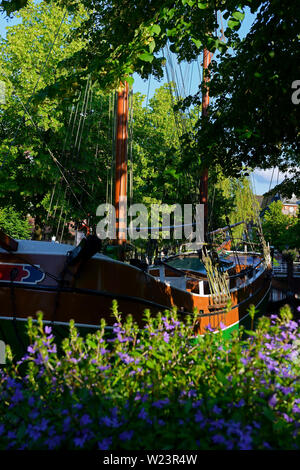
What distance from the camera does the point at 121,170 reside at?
9820mm

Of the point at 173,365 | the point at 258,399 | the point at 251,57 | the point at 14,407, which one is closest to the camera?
the point at 258,399

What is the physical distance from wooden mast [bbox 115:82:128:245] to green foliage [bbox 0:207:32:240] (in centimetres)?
1389

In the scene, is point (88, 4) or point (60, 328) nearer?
point (60, 328)

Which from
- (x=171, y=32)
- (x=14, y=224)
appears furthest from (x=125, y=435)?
(x=14, y=224)

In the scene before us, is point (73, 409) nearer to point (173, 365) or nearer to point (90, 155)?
point (173, 365)

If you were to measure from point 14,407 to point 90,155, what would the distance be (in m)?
17.3

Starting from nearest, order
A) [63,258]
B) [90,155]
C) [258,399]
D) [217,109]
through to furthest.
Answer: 1. [258,399]
2. [63,258]
3. [217,109]
4. [90,155]

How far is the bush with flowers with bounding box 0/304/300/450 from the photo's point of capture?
197 cm

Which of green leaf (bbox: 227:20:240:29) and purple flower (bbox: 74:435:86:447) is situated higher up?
green leaf (bbox: 227:20:240:29)

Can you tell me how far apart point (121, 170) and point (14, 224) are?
50.5 feet

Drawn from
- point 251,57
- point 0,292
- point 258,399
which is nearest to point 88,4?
point 251,57

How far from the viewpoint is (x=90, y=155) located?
18812 millimetres

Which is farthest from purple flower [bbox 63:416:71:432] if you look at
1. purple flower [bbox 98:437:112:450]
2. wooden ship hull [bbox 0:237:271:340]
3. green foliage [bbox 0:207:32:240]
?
green foliage [bbox 0:207:32:240]

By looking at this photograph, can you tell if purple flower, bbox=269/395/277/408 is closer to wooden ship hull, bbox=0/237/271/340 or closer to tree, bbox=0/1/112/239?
wooden ship hull, bbox=0/237/271/340
